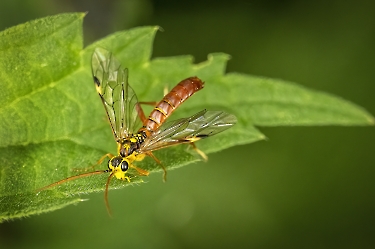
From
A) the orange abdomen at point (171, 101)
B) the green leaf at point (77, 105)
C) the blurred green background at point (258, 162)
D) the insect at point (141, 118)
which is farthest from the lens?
the blurred green background at point (258, 162)

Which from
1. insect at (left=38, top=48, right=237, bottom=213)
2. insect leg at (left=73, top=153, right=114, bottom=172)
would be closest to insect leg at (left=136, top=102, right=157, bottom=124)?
insect at (left=38, top=48, right=237, bottom=213)

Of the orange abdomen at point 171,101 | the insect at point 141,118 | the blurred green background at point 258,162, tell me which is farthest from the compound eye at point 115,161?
the blurred green background at point 258,162

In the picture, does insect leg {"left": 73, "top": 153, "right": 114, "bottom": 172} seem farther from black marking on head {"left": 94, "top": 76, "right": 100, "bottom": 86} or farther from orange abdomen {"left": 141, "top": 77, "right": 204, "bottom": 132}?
black marking on head {"left": 94, "top": 76, "right": 100, "bottom": 86}

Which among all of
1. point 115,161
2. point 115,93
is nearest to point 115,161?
point 115,161

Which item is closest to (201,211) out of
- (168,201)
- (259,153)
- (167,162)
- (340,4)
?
(168,201)

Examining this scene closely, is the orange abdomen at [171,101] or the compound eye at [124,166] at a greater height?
the orange abdomen at [171,101]

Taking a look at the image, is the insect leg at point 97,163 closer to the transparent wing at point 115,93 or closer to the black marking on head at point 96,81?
the transparent wing at point 115,93

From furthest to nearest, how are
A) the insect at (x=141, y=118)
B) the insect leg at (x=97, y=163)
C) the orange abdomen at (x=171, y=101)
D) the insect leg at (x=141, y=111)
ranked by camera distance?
the insect leg at (x=141, y=111) < the orange abdomen at (x=171, y=101) < the insect at (x=141, y=118) < the insect leg at (x=97, y=163)
